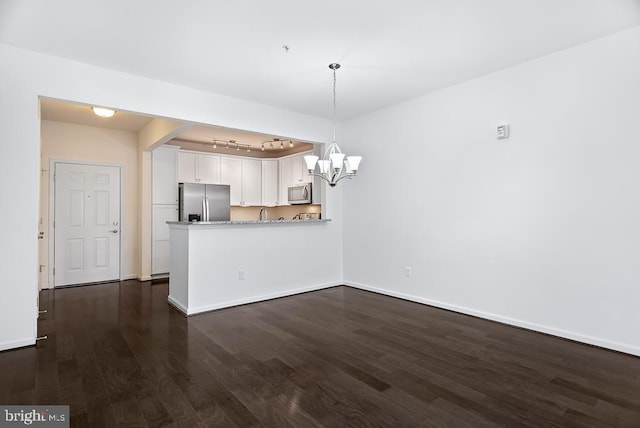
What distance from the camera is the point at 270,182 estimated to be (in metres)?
7.76

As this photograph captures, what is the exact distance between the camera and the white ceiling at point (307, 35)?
2496 mm

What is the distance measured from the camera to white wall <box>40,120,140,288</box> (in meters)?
5.56

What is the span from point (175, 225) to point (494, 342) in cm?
385

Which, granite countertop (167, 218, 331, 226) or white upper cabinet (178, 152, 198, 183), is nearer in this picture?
granite countertop (167, 218, 331, 226)

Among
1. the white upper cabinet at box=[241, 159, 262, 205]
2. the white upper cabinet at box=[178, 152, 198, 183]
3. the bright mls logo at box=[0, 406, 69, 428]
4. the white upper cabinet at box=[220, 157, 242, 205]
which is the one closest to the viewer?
the bright mls logo at box=[0, 406, 69, 428]

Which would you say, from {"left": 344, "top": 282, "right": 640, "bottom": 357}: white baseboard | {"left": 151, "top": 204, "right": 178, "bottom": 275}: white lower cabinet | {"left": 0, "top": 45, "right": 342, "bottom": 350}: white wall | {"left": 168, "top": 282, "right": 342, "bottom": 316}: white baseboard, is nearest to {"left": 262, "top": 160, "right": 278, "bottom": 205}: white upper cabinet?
{"left": 151, "top": 204, "right": 178, "bottom": 275}: white lower cabinet

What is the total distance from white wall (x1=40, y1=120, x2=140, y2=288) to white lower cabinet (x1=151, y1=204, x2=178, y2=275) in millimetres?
378

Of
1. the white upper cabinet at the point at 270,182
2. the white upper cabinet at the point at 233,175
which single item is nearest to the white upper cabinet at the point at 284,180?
the white upper cabinet at the point at 270,182

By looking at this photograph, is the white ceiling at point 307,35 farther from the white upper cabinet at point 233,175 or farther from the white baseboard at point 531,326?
the white upper cabinet at point 233,175

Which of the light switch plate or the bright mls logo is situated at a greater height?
the light switch plate

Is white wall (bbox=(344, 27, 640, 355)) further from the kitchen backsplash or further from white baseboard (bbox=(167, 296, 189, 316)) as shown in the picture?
the kitchen backsplash

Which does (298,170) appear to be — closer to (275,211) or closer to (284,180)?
(284,180)

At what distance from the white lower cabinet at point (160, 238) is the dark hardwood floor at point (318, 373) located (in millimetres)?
2310

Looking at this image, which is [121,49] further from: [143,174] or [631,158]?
[631,158]
